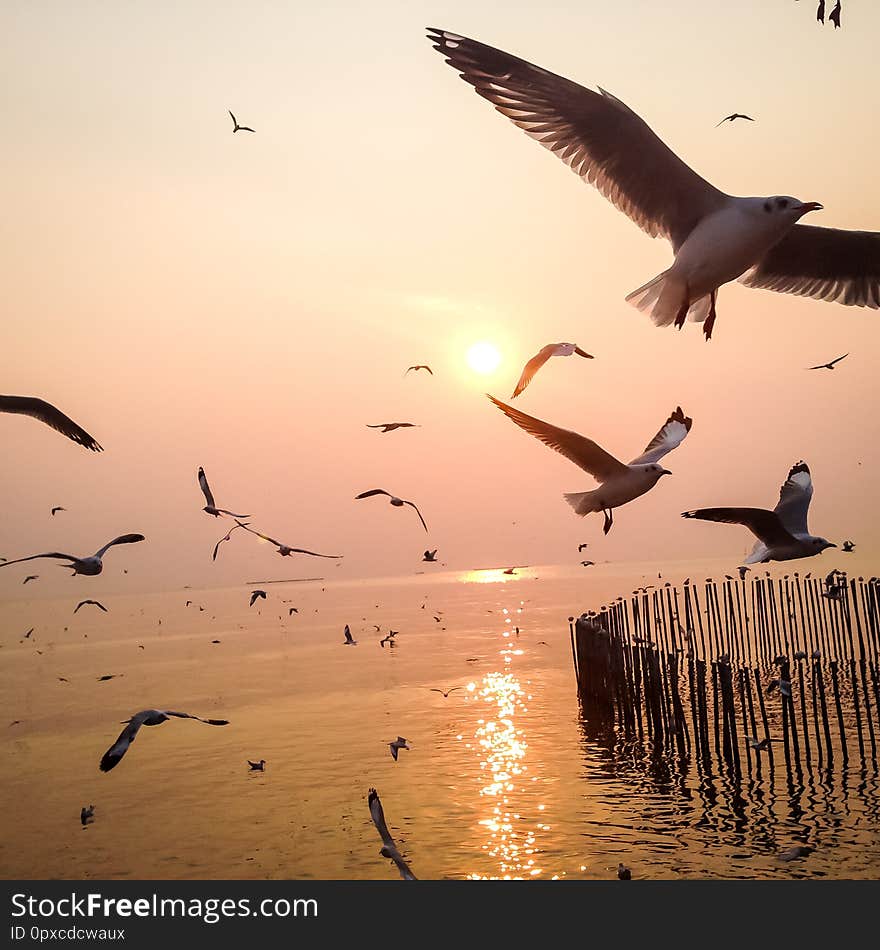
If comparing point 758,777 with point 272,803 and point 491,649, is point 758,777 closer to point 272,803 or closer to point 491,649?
point 272,803

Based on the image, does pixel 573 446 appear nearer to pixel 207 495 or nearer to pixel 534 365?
pixel 534 365

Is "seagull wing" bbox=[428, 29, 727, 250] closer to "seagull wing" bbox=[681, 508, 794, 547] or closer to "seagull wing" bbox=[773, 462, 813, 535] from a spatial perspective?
"seagull wing" bbox=[681, 508, 794, 547]

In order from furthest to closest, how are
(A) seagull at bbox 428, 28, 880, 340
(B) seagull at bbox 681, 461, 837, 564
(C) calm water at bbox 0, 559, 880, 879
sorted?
(C) calm water at bbox 0, 559, 880, 879, (B) seagull at bbox 681, 461, 837, 564, (A) seagull at bbox 428, 28, 880, 340

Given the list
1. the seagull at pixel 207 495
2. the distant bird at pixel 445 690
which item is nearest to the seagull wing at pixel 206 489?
the seagull at pixel 207 495

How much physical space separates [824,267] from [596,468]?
3.12 m

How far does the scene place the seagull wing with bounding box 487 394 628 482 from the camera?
9844 mm

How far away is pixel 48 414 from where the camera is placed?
14461 millimetres

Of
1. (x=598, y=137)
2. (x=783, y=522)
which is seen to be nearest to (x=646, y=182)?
(x=598, y=137)

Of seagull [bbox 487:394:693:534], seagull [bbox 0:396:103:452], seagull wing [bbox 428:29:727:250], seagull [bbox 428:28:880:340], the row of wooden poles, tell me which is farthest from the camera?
the row of wooden poles

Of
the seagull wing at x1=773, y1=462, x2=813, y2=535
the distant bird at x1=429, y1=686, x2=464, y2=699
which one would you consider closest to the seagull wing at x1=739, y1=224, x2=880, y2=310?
the seagull wing at x1=773, y1=462, x2=813, y2=535

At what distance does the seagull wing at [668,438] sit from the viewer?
35.0ft

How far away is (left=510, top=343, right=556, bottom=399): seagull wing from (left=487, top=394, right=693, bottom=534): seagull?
0.99ft

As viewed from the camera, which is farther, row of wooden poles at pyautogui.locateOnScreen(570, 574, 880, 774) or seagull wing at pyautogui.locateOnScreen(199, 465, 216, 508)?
row of wooden poles at pyautogui.locateOnScreen(570, 574, 880, 774)
